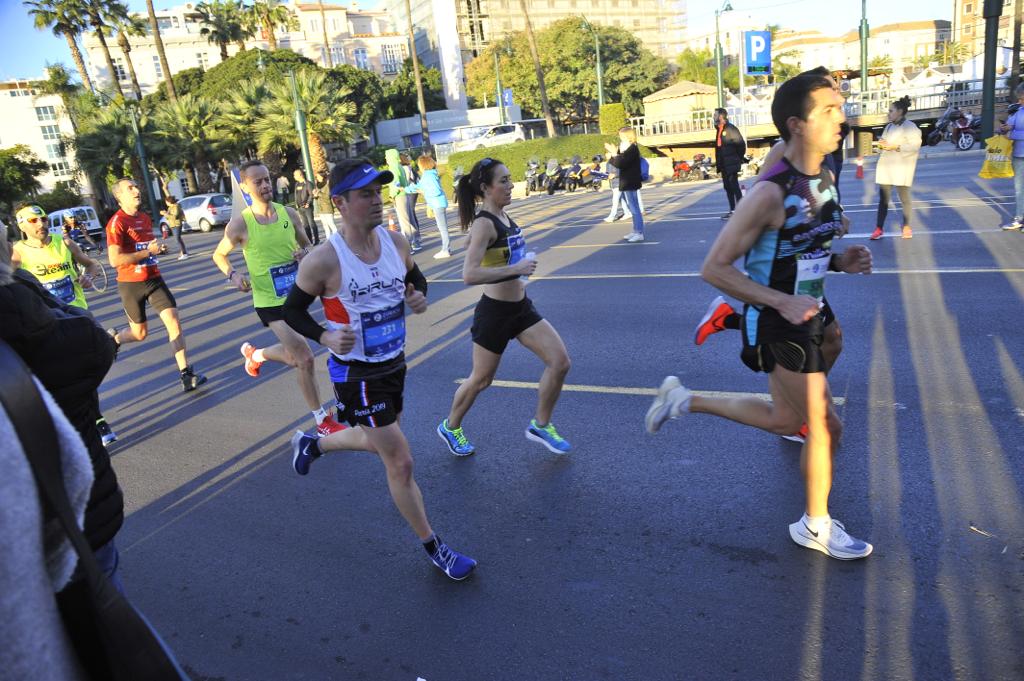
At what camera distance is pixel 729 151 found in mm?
12891

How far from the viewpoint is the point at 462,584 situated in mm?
3328

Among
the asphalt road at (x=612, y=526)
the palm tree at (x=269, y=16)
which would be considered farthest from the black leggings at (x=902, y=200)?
the palm tree at (x=269, y=16)

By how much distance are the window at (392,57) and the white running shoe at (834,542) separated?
103 m

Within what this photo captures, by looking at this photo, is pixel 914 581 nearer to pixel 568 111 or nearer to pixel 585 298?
pixel 585 298

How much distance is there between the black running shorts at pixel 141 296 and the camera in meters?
6.66

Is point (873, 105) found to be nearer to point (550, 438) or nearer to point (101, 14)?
point (550, 438)

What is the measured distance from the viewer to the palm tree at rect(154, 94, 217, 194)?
38.1 meters

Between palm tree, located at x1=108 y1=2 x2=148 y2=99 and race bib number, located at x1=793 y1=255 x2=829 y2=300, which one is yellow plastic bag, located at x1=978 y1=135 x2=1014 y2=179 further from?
palm tree, located at x1=108 y1=2 x2=148 y2=99

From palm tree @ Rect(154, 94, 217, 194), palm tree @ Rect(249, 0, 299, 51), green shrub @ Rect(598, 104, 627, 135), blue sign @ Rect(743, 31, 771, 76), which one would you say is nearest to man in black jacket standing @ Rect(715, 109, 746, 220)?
blue sign @ Rect(743, 31, 771, 76)

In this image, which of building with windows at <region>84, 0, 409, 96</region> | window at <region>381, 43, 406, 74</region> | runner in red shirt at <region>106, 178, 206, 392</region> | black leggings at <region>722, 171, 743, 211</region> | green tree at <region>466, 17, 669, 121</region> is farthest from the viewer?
window at <region>381, 43, 406, 74</region>

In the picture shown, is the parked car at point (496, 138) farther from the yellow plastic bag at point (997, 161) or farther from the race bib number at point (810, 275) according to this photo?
the race bib number at point (810, 275)

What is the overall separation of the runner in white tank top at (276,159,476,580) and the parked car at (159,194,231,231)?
2852 centimetres

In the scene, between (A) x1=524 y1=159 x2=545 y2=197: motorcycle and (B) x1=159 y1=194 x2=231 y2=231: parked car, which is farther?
(B) x1=159 y1=194 x2=231 y2=231: parked car

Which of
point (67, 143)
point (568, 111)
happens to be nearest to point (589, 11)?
point (568, 111)
